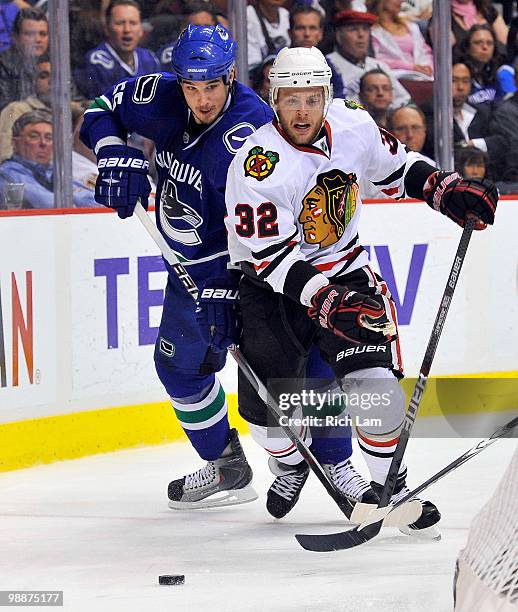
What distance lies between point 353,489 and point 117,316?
50.6 inches

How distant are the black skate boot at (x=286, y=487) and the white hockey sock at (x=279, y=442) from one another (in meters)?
0.03

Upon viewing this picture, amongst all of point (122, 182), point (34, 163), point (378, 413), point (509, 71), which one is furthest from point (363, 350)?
point (509, 71)

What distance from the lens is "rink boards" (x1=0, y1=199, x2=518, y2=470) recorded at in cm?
400

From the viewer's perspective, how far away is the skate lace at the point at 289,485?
3355 millimetres

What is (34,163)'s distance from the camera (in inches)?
169

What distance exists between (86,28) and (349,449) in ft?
Result: 5.87

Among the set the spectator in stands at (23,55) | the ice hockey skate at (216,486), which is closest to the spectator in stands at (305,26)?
the spectator in stands at (23,55)

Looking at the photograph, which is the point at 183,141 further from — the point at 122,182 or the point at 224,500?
the point at 224,500

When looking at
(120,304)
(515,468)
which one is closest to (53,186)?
(120,304)

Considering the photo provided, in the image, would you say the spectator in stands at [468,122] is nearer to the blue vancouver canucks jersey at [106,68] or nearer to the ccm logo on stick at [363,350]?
the blue vancouver canucks jersey at [106,68]

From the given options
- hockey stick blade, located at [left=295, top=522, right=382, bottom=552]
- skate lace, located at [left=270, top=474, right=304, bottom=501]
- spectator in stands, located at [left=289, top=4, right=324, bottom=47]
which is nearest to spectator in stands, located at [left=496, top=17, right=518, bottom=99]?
spectator in stands, located at [left=289, top=4, right=324, bottom=47]

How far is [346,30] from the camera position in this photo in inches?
195

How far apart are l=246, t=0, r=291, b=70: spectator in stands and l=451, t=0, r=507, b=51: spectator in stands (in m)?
0.65

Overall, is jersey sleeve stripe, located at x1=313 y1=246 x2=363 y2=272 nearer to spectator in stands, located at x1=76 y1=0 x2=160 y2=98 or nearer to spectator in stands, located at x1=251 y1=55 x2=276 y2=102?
spectator in stands, located at x1=76 y1=0 x2=160 y2=98
